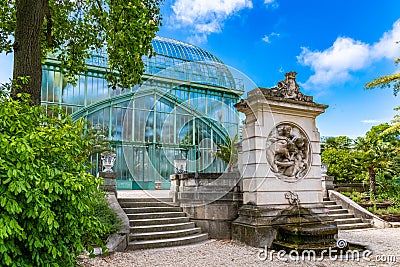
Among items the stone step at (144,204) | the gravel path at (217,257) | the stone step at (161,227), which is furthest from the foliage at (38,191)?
the stone step at (144,204)

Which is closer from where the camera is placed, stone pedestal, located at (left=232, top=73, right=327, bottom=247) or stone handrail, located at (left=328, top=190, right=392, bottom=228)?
stone pedestal, located at (left=232, top=73, right=327, bottom=247)

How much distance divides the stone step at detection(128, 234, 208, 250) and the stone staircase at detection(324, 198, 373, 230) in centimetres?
432

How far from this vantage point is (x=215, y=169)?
13.9m

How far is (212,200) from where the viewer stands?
7.83 meters

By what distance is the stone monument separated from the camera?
6.87 metres

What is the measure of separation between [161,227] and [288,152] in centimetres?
345

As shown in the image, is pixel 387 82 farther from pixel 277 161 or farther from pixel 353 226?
pixel 277 161

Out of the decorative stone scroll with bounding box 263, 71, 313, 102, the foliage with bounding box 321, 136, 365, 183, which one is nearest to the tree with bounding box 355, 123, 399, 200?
the foliage with bounding box 321, 136, 365, 183

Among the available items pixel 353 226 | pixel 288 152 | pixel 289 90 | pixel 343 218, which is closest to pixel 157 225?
pixel 288 152

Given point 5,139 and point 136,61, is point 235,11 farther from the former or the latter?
point 5,139

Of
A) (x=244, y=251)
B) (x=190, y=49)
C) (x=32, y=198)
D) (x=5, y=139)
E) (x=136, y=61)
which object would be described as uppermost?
(x=190, y=49)

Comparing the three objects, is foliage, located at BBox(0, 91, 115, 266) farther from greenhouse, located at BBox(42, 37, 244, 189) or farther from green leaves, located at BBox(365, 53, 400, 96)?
green leaves, located at BBox(365, 53, 400, 96)

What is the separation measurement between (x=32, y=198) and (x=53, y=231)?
44 cm

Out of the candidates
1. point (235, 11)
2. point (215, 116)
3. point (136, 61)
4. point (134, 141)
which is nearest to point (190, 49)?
point (134, 141)
